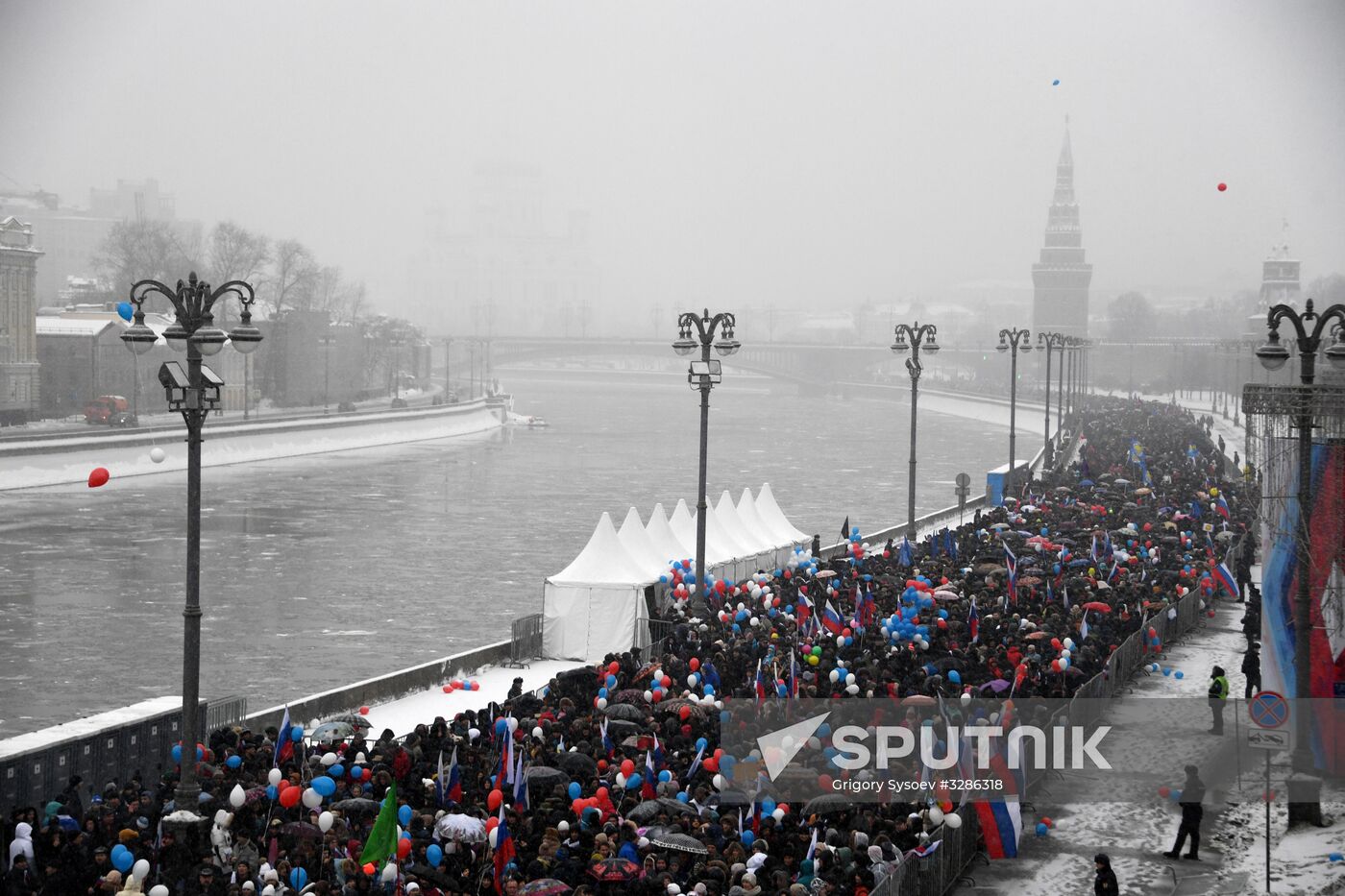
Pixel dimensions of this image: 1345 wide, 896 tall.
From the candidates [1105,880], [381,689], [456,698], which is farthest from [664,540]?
[1105,880]

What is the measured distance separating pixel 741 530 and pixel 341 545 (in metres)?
12.4

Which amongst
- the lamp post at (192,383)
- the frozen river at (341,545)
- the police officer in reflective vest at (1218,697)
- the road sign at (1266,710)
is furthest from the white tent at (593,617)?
the road sign at (1266,710)

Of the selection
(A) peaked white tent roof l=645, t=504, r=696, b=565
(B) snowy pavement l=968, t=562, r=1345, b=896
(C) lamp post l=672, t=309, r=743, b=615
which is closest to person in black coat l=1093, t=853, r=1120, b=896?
(B) snowy pavement l=968, t=562, r=1345, b=896

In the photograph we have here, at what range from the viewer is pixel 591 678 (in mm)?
14227

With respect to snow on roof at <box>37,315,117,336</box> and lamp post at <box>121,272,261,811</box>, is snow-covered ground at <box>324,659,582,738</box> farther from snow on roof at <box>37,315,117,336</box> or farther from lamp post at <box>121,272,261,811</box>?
snow on roof at <box>37,315,117,336</box>

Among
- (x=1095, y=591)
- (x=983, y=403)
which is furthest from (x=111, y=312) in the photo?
(x=1095, y=591)

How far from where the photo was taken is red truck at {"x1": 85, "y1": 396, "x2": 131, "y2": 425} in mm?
54875

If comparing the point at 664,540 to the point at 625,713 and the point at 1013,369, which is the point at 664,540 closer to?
the point at 625,713

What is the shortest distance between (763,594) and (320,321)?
63907 millimetres

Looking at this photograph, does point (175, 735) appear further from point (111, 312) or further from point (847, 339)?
point (847, 339)

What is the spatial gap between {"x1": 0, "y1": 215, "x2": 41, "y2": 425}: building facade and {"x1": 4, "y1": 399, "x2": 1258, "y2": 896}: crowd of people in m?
43.0

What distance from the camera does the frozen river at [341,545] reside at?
20797 mm

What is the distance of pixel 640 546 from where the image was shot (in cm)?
2033

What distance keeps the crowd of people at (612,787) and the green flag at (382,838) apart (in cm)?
3
